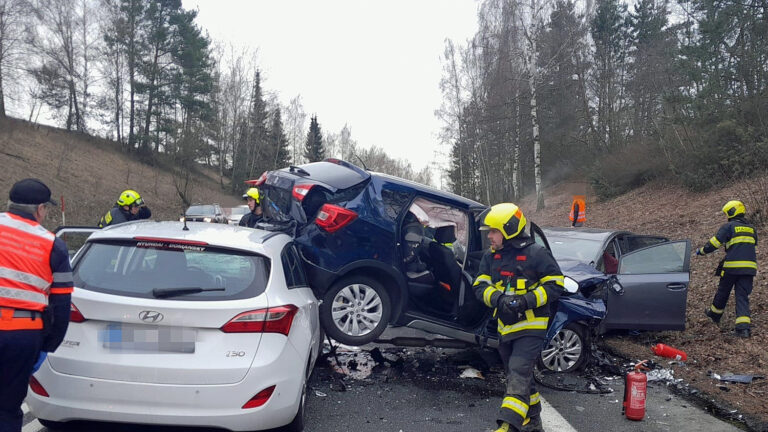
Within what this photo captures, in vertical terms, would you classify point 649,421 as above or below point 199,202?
below

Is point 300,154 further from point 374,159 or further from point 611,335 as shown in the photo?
point 611,335

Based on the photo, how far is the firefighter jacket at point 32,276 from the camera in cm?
317

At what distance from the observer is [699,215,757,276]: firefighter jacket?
26.4 feet

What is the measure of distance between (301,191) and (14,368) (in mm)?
3090

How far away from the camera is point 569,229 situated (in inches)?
365

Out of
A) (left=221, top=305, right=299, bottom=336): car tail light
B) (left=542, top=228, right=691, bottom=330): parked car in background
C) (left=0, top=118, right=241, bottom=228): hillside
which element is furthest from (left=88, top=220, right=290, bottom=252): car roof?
(left=0, top=118, right=241, bottom=228): hillside

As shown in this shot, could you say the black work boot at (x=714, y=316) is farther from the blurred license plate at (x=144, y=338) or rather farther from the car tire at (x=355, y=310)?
the blurred license plate at (x=144, y=338)

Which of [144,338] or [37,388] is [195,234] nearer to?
[144,338]

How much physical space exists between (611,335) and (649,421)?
348cm

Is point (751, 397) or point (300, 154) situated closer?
point (751, 397)

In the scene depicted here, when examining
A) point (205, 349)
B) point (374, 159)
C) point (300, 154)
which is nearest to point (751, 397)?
point (205, 349)

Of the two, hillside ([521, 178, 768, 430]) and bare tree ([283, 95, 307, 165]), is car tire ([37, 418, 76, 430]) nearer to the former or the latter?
hillside ([521, 178, 768, 430])

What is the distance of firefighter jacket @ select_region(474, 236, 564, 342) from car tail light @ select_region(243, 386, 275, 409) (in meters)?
1.75

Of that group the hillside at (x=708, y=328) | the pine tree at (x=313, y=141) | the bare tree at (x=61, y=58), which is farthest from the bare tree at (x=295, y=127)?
the hillside at (x=708, y=328)
